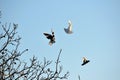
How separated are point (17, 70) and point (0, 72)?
42.4 inches

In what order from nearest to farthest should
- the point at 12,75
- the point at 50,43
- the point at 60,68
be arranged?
the point at 50,43, the point at 60,68, the point at 12,75

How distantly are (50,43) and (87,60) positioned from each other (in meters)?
1.56

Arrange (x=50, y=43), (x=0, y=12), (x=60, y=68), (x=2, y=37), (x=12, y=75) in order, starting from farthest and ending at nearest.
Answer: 1. (x=0, y=12)
2. (x=2, y=37)
3. (x=12, y=75)
4. (x=60, y=68)
5. (x=50, y=43)

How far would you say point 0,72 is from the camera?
415 inches

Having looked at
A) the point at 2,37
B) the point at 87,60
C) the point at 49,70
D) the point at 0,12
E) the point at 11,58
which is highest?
the point at 0,12

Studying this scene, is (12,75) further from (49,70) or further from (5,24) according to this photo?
(5,24)

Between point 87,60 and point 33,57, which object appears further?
point 33,57

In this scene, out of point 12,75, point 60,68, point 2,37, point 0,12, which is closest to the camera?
point 60,68

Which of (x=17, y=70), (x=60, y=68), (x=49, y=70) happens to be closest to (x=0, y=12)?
(x=17, y=70)

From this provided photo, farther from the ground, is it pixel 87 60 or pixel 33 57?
pixel 33 57

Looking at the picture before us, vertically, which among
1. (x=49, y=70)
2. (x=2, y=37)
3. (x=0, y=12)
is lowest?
(x=49, y=70)

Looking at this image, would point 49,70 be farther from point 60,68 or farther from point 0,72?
point 0,72

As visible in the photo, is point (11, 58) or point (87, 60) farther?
point (11, 58)

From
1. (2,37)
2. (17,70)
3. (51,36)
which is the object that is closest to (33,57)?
(17,70)
